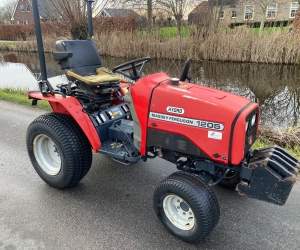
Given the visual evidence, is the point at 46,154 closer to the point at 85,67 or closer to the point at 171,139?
the point at 85,67

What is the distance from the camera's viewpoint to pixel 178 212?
2143mm

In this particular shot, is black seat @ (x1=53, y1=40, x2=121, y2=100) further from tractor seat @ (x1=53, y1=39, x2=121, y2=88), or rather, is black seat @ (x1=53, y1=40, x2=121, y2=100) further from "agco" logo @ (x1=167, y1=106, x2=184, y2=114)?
"agco" logo @ (x1=167, y1=106, x2=184, y2=114)

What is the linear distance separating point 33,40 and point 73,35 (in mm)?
9412

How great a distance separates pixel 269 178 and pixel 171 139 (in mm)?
726

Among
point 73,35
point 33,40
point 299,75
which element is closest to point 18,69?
point 73,35

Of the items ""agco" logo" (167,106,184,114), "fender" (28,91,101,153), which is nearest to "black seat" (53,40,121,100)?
"fender" (28,91,101,153)

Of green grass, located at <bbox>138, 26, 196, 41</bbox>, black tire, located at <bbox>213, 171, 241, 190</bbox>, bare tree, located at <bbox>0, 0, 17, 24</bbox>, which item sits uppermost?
bare tree, located at <bbox>0, 0, 17, 24</bbox>

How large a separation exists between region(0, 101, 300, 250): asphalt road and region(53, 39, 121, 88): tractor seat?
104cm

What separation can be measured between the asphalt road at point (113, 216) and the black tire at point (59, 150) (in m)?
0.17

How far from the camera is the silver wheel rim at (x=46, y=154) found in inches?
111

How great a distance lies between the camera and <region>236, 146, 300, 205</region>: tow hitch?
186cm

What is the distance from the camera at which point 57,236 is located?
7.09ft

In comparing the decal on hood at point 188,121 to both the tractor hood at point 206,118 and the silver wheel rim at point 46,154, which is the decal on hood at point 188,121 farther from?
the silver wheel rim at point 46,154

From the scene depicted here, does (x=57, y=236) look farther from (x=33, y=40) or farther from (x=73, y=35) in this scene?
(x=33, y=40)
